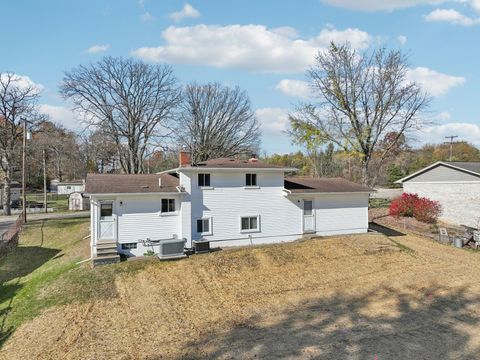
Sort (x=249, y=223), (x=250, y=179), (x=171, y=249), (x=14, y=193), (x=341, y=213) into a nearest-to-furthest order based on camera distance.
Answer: (x=171, y=249) → (x=249, y=223) → (x=250, y=179) → (x=341, y=213) → (x=14, y=193)

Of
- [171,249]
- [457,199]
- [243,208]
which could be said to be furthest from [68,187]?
[457,199]

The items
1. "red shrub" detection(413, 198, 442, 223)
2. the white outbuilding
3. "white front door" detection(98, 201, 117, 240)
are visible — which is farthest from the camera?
the white outbuilding

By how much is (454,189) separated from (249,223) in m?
20.3

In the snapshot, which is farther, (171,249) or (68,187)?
(68,187)

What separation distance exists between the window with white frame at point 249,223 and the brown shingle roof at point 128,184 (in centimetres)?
→ 477

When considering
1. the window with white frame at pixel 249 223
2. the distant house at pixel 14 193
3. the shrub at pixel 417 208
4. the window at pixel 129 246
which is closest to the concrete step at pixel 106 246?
the window at pixel 129 246

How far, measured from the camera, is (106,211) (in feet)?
63.9

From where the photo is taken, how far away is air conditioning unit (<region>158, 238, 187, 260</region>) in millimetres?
19062

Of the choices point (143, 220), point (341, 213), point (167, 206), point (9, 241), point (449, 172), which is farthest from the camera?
point (449, 172)

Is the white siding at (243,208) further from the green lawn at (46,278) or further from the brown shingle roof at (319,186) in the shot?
the green lawn at (46,278)

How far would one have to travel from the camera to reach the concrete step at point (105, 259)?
18.1m

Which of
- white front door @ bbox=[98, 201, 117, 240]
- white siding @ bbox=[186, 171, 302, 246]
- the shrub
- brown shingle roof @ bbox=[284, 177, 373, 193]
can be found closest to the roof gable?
the shrub

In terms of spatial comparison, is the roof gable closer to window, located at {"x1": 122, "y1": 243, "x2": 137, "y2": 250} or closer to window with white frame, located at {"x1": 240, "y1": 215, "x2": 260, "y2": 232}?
window with white frame, located at {"x1": 240, "y1": 215, "x2": 260, "y2": 232}

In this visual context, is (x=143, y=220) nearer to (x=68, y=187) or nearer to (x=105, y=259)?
(x=105, y=259)
